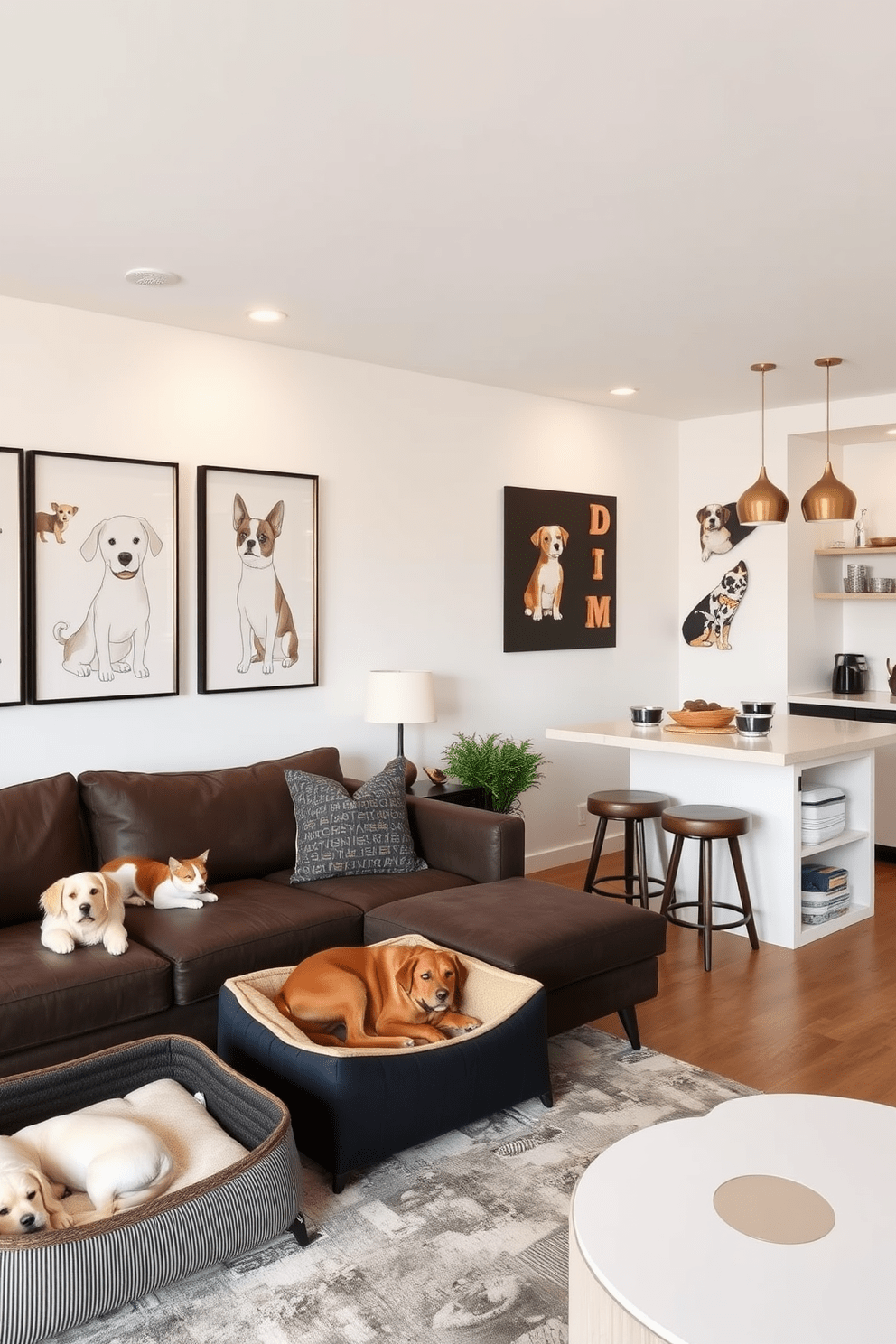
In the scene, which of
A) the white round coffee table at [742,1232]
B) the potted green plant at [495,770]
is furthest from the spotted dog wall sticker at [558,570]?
the white round coffee table at [742,1232]

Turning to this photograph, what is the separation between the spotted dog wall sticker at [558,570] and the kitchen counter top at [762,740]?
86 centimetres

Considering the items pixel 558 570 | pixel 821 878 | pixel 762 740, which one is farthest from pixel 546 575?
pixel 821 878

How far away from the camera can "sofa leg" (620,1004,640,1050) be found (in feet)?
11.0

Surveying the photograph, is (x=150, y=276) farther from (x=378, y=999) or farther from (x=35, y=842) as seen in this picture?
(x=378, y=999)

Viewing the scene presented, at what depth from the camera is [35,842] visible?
3443 millimetres

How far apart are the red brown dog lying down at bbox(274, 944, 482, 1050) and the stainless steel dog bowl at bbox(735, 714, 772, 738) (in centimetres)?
207

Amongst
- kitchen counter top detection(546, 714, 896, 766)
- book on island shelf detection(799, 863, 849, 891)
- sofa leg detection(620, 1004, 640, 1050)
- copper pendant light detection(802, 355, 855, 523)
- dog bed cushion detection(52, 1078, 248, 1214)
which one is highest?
copper pendant light detection(802, 355, 855, 523)

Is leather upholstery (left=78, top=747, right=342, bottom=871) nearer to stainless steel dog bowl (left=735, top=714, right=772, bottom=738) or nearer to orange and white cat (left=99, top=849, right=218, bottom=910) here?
orange and white cat (left=99, top=849, right=218, bottom=910)

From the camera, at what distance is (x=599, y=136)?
8.29 feet

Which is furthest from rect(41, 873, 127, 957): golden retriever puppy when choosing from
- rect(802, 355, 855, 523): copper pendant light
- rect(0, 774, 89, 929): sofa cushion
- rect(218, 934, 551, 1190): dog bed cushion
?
rect(802, 355, 855, 523): copper pendant light

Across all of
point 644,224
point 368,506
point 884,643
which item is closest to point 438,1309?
point 644,224

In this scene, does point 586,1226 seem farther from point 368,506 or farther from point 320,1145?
point 368,506

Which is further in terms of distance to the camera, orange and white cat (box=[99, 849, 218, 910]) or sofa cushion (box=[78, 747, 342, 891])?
sofa cushion (box=[78, 747, 342, 891])

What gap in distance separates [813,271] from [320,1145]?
3.07 metres
